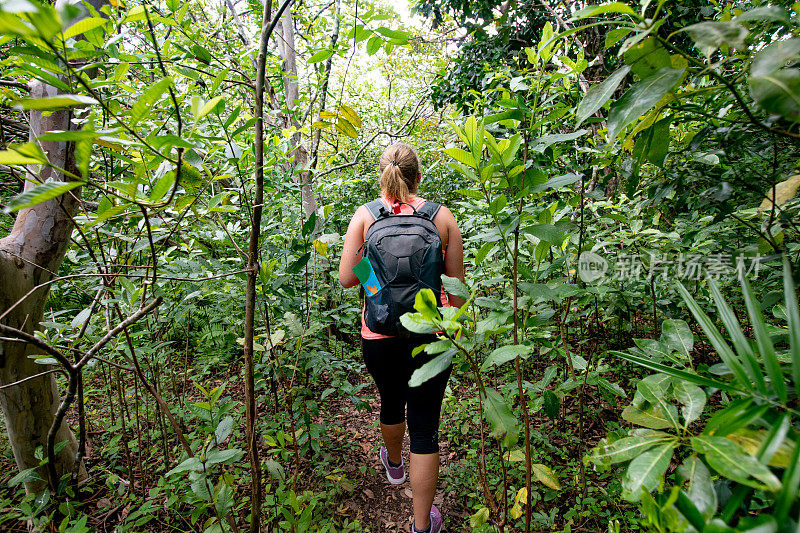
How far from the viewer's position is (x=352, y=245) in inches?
77.7

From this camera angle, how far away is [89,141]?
651mm

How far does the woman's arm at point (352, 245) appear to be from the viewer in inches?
76.7

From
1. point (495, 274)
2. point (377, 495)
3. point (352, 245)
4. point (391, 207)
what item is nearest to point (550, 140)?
point (391, 207)

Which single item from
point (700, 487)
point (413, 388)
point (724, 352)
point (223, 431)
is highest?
point (724, 352)

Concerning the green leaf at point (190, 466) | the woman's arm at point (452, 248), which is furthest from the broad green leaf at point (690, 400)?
the green leaf at point (190, 466)

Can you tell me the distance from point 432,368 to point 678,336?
673mm

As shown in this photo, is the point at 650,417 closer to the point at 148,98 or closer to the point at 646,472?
the point at 646,472

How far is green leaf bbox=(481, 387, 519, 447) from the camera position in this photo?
1021mm

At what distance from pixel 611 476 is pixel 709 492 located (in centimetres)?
190

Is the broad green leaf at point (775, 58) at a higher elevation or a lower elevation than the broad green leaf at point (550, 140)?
higher

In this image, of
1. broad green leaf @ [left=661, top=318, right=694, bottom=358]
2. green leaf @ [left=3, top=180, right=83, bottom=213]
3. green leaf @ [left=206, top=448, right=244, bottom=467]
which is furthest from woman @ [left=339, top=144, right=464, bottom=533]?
green leaf @ [left=3, top=180, right=83, bottom=213]

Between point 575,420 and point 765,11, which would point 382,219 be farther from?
point 575,420

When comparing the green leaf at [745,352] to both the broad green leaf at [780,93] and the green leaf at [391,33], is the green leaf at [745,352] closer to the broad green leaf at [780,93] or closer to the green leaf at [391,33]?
the broad green leaf at [780,93]

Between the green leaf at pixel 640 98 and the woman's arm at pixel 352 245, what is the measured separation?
137cm
